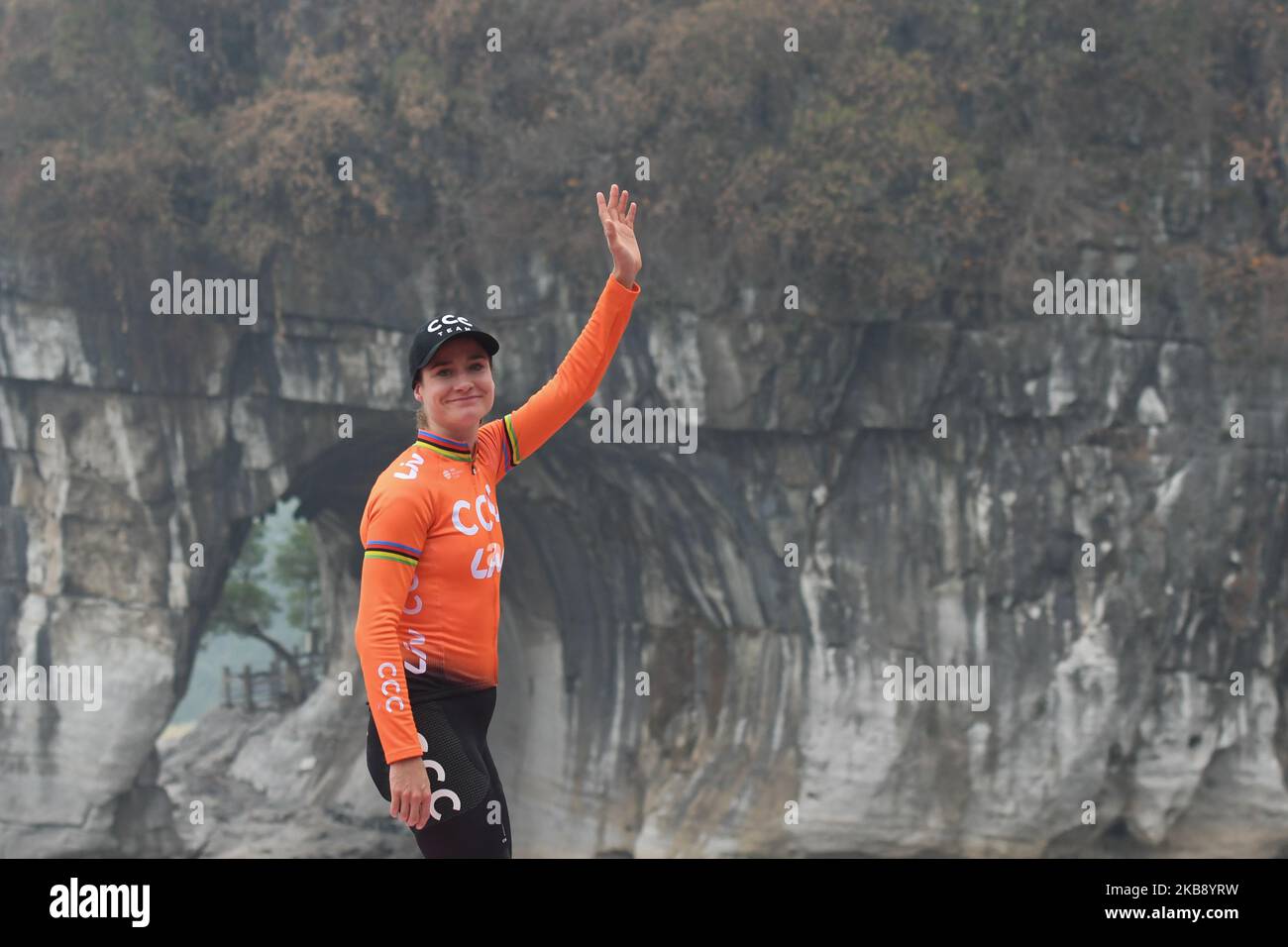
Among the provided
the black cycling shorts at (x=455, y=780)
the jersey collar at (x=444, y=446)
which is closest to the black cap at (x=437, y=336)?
the jersey collar at (x=444, y=446)

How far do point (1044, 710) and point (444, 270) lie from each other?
7.18 meters

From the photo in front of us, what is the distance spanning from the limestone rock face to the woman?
462 inches

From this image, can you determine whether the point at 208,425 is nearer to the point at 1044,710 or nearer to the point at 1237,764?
the point at 1044,710

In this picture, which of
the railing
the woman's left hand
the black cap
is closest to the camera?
the black cap

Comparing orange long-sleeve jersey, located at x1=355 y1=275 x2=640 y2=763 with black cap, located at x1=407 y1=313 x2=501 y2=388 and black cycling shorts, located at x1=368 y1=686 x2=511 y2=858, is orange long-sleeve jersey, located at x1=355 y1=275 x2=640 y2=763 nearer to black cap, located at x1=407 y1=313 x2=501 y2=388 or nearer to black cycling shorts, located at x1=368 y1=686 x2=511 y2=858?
black cycling shorts, located at x1=368 y1=686 x2=511 y2=858

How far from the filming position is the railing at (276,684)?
25.8 meters

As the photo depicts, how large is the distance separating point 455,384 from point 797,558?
41.2 ft

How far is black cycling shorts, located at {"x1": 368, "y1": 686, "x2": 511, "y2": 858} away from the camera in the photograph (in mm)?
4398

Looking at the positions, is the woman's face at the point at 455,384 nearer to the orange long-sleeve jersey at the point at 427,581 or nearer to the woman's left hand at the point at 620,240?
the orange long-sleeve jersey at the point at 427,581

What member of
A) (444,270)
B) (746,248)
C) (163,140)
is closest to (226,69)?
(163,140)

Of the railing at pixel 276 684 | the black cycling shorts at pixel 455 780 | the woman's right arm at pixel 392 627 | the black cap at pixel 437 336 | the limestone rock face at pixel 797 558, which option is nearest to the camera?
the woman's right arm at pixel 392 627

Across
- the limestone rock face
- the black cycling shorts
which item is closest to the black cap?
the black cycling shorts

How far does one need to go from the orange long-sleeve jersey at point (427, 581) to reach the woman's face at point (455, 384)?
0.08m

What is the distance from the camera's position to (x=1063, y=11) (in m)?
16.5
